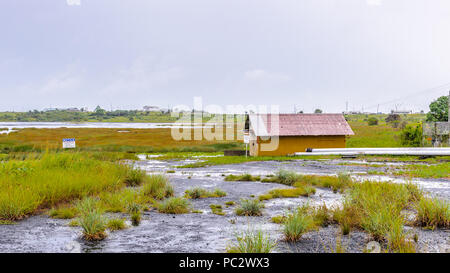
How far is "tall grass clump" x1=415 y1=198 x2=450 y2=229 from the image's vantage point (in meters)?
7.98

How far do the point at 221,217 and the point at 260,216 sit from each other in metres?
1.06

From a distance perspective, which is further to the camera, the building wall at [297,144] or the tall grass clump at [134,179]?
the building wall at [297,144]

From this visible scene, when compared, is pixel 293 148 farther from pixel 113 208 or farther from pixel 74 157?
pixel 113 208

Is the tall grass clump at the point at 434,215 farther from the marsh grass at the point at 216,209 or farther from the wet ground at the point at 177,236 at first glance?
the marsh grass at the point at 216,209

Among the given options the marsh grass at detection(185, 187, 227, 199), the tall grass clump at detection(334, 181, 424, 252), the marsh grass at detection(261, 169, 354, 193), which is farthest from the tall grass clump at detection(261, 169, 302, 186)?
the tall grass clump at detection(334, 181, 424, 252)

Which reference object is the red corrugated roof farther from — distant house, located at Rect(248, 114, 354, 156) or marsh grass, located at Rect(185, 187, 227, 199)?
marsh grass, located at Rect(185, 187, 227, 199)

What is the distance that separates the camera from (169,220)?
367 inches

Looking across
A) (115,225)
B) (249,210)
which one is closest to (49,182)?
(115,225)

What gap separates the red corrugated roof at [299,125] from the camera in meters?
33.4

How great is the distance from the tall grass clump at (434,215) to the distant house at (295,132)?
24.8 m

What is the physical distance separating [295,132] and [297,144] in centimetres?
130

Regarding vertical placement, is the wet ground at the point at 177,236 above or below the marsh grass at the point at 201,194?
above

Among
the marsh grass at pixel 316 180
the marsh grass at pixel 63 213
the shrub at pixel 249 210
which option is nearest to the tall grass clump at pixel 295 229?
the shrub at pixel 249 210
